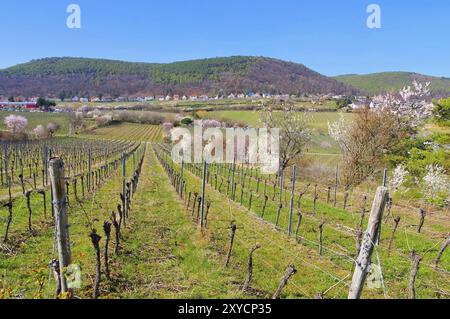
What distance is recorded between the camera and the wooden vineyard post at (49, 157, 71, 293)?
367 cm

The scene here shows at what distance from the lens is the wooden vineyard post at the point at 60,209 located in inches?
145

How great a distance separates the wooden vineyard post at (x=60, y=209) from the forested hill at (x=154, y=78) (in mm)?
109737

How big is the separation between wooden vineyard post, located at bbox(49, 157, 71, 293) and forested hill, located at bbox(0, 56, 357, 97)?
10974 centimetres

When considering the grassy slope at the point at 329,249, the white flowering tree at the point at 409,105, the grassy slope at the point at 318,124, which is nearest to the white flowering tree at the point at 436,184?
the grassy slope at the point at 329,249

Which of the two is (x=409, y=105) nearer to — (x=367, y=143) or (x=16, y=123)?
(x=367, y=143)

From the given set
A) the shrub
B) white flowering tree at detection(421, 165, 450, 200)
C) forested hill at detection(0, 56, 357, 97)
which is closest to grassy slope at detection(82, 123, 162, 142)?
the shrub

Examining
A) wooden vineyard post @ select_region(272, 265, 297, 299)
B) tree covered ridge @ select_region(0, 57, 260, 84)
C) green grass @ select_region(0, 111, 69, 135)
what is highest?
tree covered ridge @ select_region(0, 57, 260, 84)

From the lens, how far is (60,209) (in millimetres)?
3725

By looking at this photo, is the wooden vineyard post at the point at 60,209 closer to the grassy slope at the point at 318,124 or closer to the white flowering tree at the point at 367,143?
the white flowering tree at the point at 367,143

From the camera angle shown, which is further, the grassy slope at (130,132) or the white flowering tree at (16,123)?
the grassy slope at (130,132)

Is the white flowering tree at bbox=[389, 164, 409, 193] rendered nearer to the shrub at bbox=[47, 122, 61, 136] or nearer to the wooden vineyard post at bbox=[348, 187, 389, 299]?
the wooden vineyard post at bbox=[348, 187, 389, 299]

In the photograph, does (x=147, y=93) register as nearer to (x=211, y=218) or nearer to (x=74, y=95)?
(x=74, y=95)

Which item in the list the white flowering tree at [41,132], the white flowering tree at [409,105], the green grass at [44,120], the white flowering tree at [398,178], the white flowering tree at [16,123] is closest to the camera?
the white flowering tree at [398,178]
